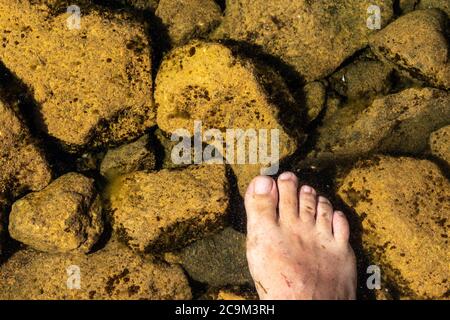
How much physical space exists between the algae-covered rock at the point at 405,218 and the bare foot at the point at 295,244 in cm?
18

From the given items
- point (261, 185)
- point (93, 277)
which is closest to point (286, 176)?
point (261, 185)

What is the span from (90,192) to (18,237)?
0.53 metres

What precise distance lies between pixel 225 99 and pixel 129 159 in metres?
0.80

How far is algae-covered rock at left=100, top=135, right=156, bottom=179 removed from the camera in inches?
120

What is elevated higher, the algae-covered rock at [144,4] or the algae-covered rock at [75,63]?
the algae-covered rock at [144,4]

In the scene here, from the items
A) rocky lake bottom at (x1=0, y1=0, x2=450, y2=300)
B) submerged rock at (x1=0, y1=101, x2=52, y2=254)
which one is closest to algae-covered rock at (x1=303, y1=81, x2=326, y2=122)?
rocky lake bottom at (x1=0, y1=0, x2=450, y2=300)

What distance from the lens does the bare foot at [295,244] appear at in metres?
2.81

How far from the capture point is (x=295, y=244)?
9.61 ft

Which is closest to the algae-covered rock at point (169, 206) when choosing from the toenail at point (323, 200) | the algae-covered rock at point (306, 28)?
the toenail at point (323, 200)

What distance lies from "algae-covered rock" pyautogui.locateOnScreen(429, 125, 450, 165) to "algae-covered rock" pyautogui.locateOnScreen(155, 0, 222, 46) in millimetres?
1736

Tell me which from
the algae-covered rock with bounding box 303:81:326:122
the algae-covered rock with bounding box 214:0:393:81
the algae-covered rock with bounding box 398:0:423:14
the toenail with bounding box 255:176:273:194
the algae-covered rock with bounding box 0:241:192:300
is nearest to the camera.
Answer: the algae-covered rock with bounding box 0:241:192:300

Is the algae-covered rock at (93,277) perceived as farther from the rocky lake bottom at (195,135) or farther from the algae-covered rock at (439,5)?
the algae-covered rock at (439,5)

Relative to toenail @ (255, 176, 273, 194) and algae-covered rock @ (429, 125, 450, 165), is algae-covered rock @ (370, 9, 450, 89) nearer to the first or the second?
algae-covered rock @ (429, 125, 450, 165)
